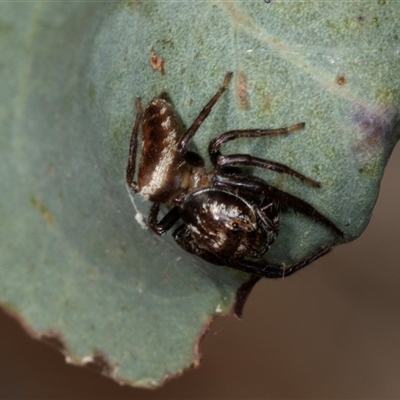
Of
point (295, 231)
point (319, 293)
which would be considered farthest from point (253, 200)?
point (319, 293)

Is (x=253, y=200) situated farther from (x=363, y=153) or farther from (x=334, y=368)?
(x=334, y=368)

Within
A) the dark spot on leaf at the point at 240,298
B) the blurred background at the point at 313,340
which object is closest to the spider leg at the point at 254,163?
the dark spot on leaf at the point at 240,298

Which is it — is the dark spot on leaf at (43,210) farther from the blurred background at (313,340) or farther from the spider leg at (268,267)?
the blurred background at (313,340)

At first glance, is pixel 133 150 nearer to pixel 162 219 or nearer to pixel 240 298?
A: pixel 162 219

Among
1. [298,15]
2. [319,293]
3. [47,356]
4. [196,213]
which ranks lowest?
[47,356]

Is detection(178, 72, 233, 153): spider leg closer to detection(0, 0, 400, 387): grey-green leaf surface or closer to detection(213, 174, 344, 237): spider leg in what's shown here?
detection(0, 0, 400, 387): grey-green leaf surface

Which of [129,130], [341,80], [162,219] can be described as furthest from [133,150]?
[341,80]
